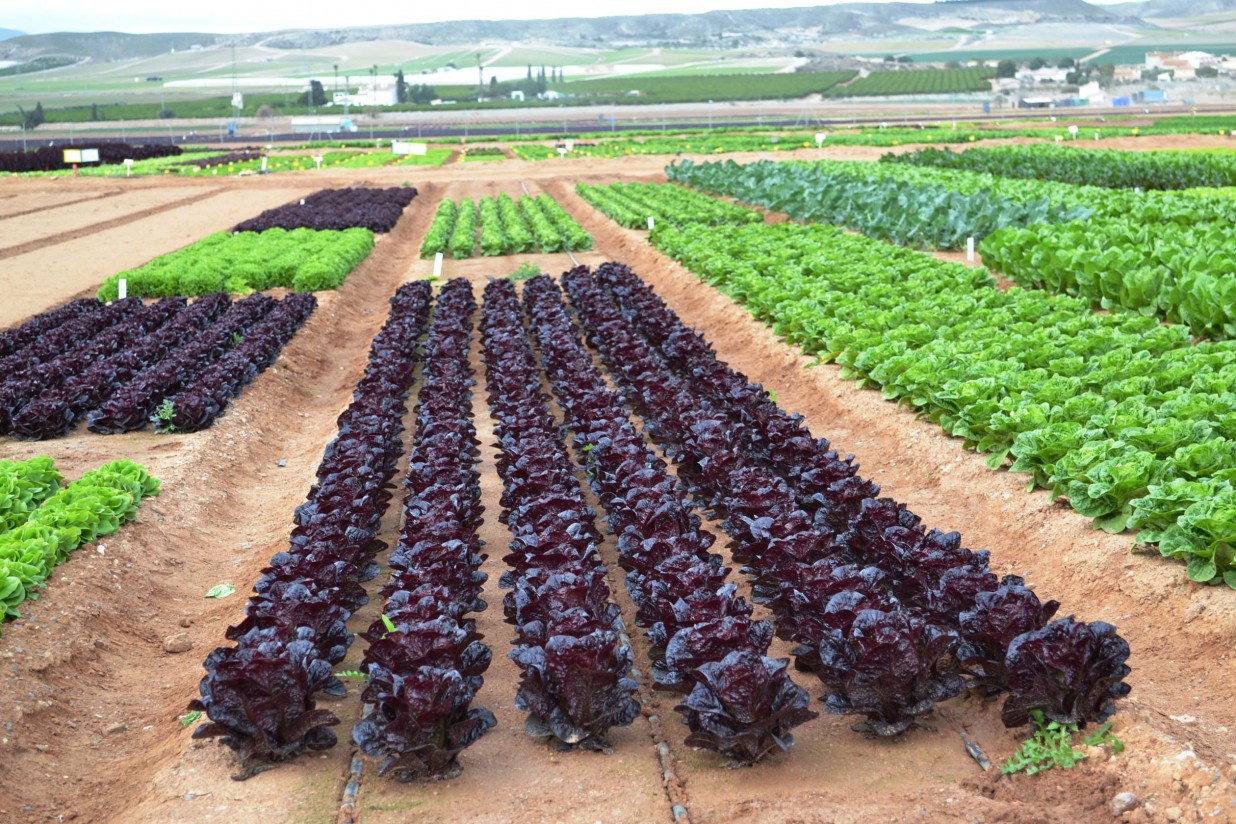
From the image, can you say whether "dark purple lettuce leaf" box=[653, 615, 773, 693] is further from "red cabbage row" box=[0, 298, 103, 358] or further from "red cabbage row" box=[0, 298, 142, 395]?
"red cabbage row" box=[0, 298, 103, 358]

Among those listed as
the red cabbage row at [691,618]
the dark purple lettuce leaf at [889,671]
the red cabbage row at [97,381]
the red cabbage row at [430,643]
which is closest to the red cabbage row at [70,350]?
the red cabbage row at [97,381]

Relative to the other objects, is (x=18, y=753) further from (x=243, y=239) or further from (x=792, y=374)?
(x=243, y=239)

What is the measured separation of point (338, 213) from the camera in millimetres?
29391

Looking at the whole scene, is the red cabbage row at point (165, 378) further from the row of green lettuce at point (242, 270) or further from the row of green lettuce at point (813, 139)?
the row of green lettuce at point (813, 139)

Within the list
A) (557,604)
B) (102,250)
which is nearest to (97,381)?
(557,604)

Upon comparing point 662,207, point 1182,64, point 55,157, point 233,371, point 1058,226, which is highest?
point 1182,64

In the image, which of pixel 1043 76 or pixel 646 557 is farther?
pixel 1043 76

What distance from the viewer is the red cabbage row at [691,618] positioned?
536 cm

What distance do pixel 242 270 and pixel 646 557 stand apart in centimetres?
1457

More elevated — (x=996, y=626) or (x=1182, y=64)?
(x=1182, y=64)

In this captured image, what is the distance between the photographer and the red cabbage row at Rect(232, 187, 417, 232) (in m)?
27.5

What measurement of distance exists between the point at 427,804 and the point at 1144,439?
5.37 metres

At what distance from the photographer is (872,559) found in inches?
285

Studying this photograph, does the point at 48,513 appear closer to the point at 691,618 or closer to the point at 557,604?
the point at 557,604
